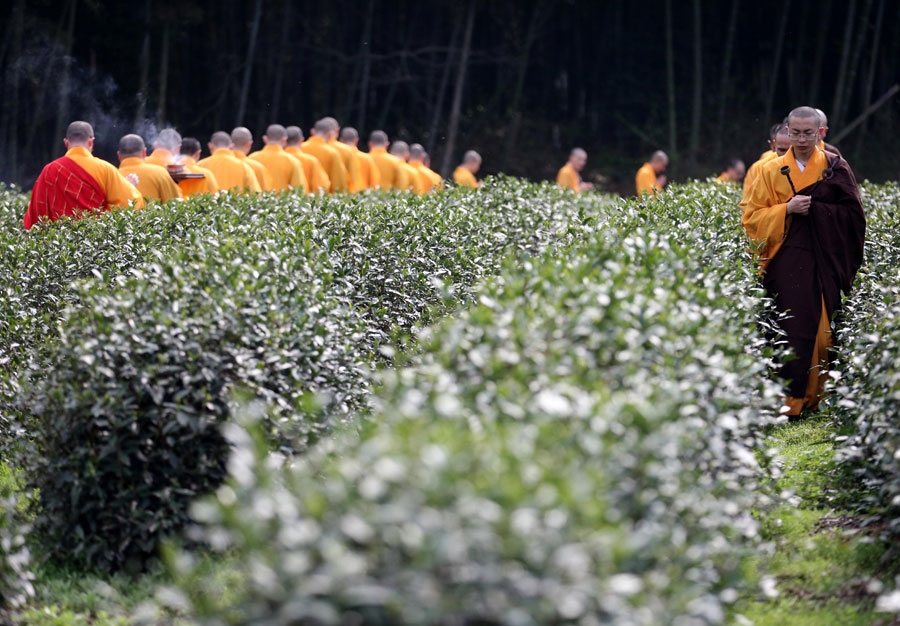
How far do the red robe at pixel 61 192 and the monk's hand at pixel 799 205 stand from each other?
4573 millimetres

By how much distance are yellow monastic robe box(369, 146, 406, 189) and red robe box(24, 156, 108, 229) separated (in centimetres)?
618

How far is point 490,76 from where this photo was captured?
80.4 feet

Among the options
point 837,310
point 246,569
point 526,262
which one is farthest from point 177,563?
point 837,310

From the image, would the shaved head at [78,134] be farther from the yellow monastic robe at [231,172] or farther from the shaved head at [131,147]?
the yellow monastic robe at [231,172]

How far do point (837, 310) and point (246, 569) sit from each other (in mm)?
4946

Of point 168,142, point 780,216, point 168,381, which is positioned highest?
point 780,216

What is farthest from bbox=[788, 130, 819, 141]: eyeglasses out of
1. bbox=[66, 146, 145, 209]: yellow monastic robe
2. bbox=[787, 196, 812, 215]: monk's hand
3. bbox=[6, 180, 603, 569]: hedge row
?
bbox=[66, 146, 145, 209]: yellow monastic robe

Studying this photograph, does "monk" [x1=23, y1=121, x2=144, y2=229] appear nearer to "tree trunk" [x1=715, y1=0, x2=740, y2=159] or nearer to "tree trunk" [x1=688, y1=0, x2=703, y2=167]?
"tree trunk" [x1=688, y1=0, x2=703, y2=167]

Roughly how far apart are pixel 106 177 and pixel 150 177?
962 mm

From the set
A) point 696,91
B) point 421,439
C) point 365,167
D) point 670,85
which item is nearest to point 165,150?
point 365,167

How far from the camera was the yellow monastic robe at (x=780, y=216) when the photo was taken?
6477 mm

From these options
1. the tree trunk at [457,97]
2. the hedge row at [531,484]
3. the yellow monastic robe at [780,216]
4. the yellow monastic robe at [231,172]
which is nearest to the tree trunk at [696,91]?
the tree trunk at [457,97]

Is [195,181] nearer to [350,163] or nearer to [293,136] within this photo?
[293,136]

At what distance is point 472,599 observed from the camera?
2146 mm
